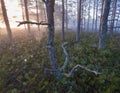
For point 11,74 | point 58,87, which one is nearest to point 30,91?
point 58,87

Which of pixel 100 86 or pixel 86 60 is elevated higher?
pixel 86 60

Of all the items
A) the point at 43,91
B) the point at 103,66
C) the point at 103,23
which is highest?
the point at 103,23

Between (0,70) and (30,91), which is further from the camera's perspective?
(0,70)

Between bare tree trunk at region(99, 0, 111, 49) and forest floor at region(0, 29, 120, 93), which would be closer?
forest floor at region(0, 29, 120, 93)

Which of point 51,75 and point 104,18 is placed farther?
point 104,18

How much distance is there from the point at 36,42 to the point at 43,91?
9272 millimetres

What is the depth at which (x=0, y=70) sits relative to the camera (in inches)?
414

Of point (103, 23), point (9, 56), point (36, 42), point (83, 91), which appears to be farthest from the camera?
point (36, 42)

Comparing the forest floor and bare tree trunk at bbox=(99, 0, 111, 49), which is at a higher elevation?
bare tree trunk at bbox=(99, 0, 111, 49)

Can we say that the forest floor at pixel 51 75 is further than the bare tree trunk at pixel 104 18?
No

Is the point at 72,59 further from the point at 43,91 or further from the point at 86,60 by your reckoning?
the point at 43,91

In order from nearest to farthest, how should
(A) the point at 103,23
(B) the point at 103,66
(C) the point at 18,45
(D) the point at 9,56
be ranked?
(B) the point at 103,66, (A) the point at 103,23, (D) the point at 9,56, (C) the point at 18,45

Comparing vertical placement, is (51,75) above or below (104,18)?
below

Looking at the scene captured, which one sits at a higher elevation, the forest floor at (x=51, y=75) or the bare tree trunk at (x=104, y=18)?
the bare tree trunk at (x=104, y=18)
